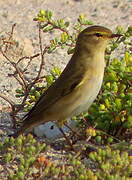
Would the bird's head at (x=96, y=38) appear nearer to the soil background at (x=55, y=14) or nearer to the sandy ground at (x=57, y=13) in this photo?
the soil background at (x=55, y=14)

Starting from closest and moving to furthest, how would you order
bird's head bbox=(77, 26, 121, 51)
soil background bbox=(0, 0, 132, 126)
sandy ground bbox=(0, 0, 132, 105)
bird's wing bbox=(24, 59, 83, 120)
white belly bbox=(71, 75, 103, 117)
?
white belly bbox=(71, 75, 103, 117), bird's wing bbox=(24, 59, 83, 120), bird's head bbox=(77, 26, 121, 51), soil background bbox=(0, 0, 132, 126), sandy ground bbox=(0, 0, 132, 105)

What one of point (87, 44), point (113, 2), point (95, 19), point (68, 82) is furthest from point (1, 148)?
point (113, 2)

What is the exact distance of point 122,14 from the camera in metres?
8.84

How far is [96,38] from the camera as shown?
5.13m

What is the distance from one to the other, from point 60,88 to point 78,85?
0.53 feet

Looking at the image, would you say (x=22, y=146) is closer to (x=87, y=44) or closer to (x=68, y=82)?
(x=68, y=82)

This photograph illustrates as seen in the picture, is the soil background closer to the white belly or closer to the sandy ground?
the sandy ground

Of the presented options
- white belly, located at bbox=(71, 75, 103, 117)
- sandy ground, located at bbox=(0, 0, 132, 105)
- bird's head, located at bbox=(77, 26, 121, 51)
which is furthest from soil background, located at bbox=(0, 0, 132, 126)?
white belly, located at bbox=(71, 75, 103, 117)

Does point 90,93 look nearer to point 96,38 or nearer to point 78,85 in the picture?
point 78,85

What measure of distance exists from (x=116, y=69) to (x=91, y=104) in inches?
14.9

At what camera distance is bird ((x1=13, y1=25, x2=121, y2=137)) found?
193 inches

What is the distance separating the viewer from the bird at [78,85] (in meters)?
4.91

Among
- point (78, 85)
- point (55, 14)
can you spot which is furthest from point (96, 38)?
point (55, 14)

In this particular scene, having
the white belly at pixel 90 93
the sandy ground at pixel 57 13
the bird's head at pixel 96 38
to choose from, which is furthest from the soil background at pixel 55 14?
the white belly at pixel 90 93
